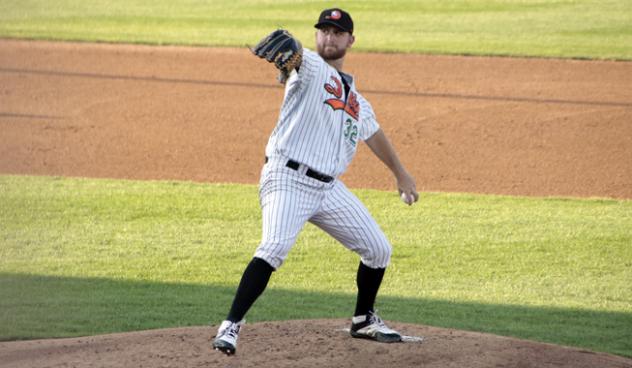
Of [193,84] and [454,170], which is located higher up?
[193,84]

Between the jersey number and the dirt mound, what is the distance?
212 inches

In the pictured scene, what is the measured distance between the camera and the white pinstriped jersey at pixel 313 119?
537 centimetres

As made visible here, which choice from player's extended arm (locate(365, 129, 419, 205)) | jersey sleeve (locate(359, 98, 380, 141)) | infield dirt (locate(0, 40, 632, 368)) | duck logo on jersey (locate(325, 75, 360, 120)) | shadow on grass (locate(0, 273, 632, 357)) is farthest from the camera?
infield dirt (locate(0, 40, 632, 368))

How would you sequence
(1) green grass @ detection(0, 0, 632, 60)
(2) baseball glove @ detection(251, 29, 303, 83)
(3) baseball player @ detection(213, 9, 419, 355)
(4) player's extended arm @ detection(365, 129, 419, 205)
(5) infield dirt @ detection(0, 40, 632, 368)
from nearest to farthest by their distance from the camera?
(2) baseball glove @ detection(251, 29, 303, 83)
(3) baseball player @ detection(213, 9, 419, 355)
(4) player's extended arm @ detection(365, 129, 419, 205)
(5) infield dirt @ detection(0, 40, 632, 368)
(1) green grass @ detection(0, 0, 632, 60)

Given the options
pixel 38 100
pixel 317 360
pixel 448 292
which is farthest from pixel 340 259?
pixel 38 100

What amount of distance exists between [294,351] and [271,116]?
27.6ft

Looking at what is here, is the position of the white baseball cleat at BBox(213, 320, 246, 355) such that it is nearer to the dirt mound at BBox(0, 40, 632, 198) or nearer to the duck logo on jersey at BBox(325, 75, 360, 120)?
the duck logo on jersey at BBox(325, 75, 360, 120)

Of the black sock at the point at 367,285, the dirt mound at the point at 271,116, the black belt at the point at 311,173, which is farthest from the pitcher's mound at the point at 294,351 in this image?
the dirt mound at the point at 271,116

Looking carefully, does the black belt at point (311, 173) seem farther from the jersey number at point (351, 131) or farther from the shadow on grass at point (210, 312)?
the shadow on grass at point (210, 312)

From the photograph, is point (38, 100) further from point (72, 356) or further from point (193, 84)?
point (72, 356)

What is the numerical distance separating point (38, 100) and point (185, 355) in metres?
9.73

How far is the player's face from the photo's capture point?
18.1 feet

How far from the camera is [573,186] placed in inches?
439

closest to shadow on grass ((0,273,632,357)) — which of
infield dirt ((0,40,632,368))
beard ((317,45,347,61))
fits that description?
infield dirt ((0,40,632,368))
